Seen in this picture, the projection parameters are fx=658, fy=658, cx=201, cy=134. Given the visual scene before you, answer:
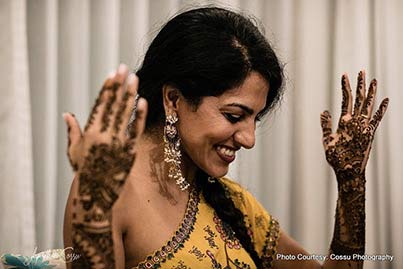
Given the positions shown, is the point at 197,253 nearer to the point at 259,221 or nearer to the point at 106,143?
the point at 259,221

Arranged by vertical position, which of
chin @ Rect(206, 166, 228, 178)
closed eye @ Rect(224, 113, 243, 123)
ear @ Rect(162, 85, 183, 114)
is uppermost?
ear @ Rect(162, 85, 183, 114)

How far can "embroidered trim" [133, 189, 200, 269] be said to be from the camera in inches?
47.8

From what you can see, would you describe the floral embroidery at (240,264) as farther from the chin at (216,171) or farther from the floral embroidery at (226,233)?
the chin at (216,171)

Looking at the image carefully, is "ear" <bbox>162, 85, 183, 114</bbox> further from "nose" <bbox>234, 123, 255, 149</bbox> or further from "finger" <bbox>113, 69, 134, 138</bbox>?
"finger" <bbox>113, 69, 134, 138</bbox>

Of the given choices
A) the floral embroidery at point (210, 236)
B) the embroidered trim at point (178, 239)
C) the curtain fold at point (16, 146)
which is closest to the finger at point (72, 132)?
the embroidered trim at point (178, 239)

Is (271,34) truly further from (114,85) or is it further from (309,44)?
(114,85)

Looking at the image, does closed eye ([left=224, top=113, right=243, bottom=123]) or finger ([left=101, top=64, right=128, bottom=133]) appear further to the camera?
closed eye ([left=224, top=113, right=243, bottom=123])

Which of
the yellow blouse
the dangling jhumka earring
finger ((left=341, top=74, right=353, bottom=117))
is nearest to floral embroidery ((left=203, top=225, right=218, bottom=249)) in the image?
the yellow blouse

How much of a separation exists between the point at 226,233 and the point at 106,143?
61cm

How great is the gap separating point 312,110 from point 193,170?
717 millimetres

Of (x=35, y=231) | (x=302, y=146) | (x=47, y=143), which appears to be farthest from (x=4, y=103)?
(x=302, y=146)

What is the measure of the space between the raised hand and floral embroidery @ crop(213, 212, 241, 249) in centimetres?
51

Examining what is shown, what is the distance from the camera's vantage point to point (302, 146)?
2002mm

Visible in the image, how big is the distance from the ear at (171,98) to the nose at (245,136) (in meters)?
0.13
